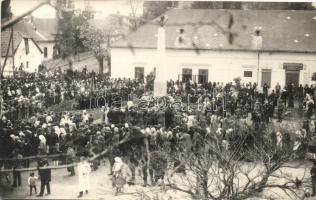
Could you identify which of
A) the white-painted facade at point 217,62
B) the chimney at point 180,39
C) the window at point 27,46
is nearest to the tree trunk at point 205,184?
the white-painted facade at point 217,62

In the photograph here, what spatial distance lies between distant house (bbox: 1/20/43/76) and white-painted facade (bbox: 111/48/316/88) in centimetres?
122

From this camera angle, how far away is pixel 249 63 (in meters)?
6.31

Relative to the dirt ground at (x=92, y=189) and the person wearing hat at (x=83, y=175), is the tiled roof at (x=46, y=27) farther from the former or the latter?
the dirt ground at (x=92, y=189)

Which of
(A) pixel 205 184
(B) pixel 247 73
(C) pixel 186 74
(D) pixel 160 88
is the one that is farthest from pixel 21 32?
(A) pixel 205 184

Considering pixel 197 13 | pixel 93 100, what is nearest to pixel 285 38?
pixel 197 13

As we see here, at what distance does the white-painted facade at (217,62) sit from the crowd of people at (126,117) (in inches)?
6.1

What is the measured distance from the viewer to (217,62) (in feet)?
20.8

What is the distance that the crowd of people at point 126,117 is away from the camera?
6.14 m

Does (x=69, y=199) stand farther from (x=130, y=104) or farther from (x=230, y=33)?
(x=230, y=33)

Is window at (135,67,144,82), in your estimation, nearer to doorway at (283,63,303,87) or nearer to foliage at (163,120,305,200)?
foliage at (163,120,305,200)

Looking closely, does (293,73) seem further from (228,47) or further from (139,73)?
(139,73)

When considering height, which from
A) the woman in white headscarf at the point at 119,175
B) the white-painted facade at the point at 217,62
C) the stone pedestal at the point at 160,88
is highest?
the white-painted facade at the point at 217,62

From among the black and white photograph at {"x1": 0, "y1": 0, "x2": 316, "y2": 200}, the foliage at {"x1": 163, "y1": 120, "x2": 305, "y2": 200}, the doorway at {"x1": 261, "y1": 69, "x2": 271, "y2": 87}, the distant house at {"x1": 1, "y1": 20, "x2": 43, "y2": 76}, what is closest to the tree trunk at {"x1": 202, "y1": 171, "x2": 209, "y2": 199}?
the foliage at {"x1": 163, "y1": 120, "x2": 305, "y2": 200}

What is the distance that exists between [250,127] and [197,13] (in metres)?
1.77
